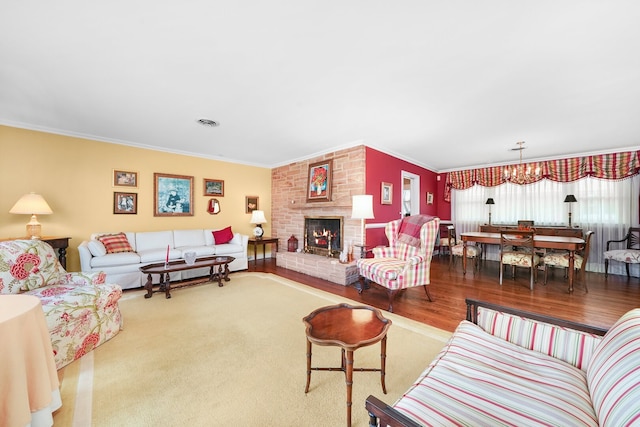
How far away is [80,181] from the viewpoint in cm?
392

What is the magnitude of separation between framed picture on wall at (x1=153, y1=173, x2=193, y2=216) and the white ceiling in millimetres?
1107

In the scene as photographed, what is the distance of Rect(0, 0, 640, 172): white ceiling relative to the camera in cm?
157

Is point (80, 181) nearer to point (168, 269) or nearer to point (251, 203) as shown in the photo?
point (168, 269)

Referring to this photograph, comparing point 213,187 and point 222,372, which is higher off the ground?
point 213,187

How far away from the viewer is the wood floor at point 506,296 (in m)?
2.70

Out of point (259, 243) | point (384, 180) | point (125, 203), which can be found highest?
point (384, 180)

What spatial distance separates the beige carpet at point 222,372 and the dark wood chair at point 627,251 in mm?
4354

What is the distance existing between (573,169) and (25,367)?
770 centimetres

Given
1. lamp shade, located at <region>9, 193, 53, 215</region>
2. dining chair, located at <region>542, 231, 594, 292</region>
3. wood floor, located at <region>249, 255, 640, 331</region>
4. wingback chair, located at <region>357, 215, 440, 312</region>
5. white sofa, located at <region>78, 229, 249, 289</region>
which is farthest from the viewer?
dining chair, located at <region>542, 231, 594, 292</region>

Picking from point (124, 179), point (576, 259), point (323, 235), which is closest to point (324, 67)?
point (323, 235)

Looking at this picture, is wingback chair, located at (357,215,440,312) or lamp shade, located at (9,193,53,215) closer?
wingback chair, located at (357,215,440,312)

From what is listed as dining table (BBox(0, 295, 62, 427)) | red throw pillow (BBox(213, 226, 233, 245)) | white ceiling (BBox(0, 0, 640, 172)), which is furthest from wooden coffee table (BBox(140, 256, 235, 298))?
white ceiling (BBox(0, 0, 640, 172))

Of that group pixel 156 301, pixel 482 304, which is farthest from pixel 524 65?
pixel 156 301

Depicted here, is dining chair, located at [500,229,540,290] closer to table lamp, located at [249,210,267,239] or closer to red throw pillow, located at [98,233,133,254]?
table lamp, located at [249,210,267,239]
